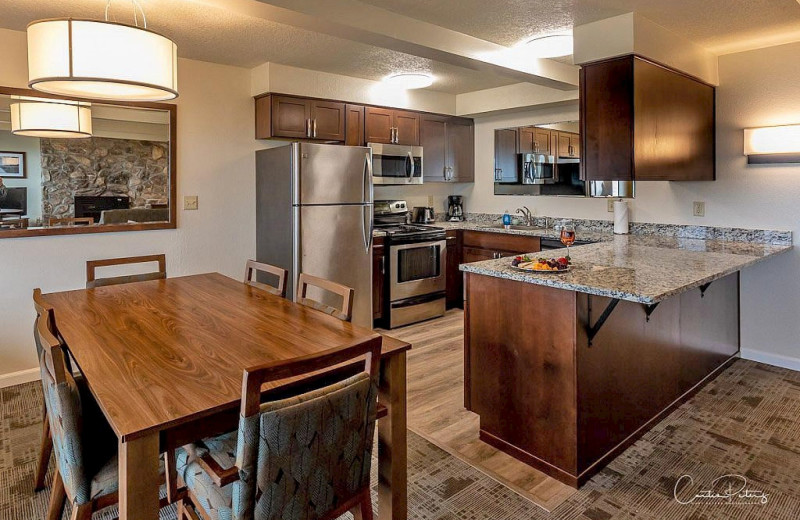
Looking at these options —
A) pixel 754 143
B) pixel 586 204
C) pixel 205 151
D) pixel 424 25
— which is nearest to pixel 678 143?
pixel 754 143

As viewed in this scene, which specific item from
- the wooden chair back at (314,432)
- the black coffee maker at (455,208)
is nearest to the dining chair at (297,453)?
the wooden chair back at (314,432)

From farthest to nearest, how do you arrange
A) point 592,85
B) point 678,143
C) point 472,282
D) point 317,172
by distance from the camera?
point 317,172 < point 678,143 < point 592,85 < point 472,282

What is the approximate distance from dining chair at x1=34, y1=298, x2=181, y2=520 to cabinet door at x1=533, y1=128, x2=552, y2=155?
14.5 feet

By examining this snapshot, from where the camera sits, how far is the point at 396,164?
496 cm

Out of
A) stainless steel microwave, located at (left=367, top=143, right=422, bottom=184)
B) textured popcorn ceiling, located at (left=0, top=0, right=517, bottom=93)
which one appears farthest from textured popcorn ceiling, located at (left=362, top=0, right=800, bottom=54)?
stainless steel microwave, located at (left=367, top=143, right=422, bottom=184)

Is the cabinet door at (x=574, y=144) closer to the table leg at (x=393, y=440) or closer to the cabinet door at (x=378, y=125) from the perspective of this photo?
the cabinet door at (x=378, y=125)

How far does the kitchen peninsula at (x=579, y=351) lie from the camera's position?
7.20ft

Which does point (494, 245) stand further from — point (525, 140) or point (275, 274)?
point (275, 274)

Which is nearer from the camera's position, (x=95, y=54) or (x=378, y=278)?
(x=95, y=54)

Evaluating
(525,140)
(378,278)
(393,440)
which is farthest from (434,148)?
(393,440)

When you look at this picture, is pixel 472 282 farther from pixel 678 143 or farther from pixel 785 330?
pixel 785 330

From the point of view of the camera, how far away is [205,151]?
4020mm

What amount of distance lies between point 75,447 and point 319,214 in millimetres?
2798

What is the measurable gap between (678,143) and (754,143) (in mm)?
607
